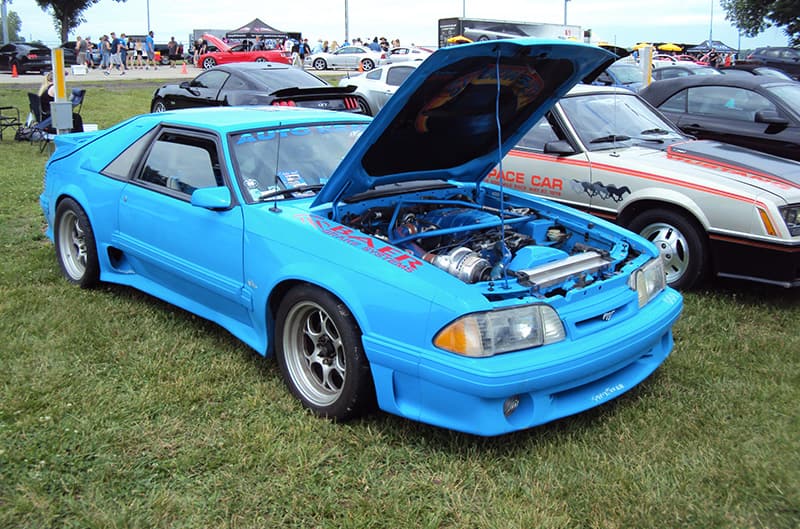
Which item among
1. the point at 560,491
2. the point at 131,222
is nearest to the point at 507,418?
the point at 560,491

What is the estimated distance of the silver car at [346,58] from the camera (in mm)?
34375

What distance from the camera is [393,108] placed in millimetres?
3207

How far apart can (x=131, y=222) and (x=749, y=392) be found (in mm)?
3631

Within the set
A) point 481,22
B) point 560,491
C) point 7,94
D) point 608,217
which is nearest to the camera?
point 560,491

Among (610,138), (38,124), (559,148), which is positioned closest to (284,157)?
(559,148)

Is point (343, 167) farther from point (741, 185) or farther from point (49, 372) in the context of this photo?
point (741, 185)

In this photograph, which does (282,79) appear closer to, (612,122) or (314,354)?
(612,122)

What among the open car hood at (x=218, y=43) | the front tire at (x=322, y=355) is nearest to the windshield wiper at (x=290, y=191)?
the front tire at (x=322, y=355)

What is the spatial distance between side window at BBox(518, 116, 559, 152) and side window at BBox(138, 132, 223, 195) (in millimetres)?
2885

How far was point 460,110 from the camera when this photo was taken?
3682mm

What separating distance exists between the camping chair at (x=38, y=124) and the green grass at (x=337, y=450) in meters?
8.74

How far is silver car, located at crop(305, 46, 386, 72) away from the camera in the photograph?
34375 millimetres

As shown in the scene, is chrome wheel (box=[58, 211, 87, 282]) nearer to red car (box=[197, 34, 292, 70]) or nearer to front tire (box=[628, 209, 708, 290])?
front tire (box=[628, 209, 708, 290])

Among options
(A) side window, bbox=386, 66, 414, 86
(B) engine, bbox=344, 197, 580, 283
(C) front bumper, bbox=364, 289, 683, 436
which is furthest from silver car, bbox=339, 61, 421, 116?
(C) front bumper, bbox=364, 289, 683, 436
